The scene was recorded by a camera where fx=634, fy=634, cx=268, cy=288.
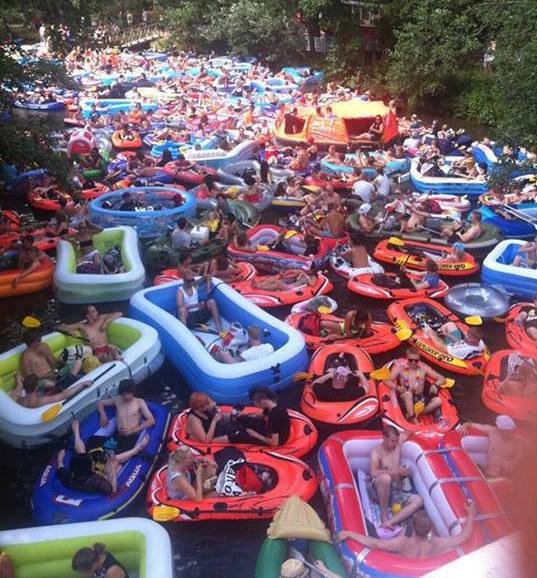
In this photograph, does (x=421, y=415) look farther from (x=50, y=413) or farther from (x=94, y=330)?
(x=94, y=330)

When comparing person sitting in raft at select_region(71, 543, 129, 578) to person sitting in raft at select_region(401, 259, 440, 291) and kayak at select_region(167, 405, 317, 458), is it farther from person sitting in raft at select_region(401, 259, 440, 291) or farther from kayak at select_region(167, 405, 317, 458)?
person sitting in raft at select_region(401, 259, 440, 291)

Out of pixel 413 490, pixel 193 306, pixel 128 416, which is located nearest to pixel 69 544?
pixel 128 416

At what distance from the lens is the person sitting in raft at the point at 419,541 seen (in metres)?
5.48

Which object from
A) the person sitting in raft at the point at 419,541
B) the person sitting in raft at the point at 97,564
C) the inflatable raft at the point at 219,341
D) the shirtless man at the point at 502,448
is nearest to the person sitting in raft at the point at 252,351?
the inflatable raft at the point at 219,341

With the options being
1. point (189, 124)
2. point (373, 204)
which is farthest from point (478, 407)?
point (189, 124)

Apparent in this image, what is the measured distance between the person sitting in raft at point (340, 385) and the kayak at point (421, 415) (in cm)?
26

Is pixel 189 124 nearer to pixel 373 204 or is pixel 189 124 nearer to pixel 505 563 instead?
pixel 373 204

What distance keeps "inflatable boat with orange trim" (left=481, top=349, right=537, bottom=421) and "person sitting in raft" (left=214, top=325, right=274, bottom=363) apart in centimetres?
285

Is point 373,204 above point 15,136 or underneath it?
underneath

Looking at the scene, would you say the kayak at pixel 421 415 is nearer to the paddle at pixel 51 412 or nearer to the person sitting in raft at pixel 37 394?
the person sitting in raft at pixel 37 394

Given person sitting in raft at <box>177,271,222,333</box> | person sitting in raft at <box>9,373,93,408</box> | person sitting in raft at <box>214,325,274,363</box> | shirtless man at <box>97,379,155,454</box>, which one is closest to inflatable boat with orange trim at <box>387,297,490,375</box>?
person sitting in raft at <box>214,325,274,363</box>

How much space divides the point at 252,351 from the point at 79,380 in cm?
224

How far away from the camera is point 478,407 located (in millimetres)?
8266

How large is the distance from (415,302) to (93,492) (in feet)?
19.2
